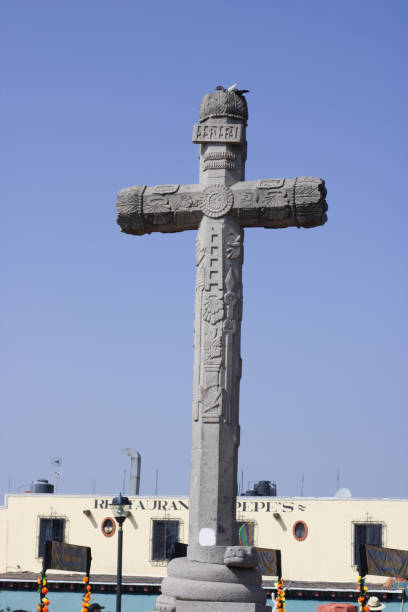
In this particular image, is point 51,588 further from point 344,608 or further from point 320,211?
point 320,211

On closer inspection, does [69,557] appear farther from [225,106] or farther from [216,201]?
[225,106]

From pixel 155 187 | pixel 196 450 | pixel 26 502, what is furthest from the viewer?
pixel 26 502

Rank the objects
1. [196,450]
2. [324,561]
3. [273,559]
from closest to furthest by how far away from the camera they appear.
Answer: [196,450]
[273,559]
[324,561]

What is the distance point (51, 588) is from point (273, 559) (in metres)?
18.9

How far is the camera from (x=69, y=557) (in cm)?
1623

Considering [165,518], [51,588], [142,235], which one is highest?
[142,235]

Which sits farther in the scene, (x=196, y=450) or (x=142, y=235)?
(x=142, y=235)

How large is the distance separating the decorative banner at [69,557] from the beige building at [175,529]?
60.7ft

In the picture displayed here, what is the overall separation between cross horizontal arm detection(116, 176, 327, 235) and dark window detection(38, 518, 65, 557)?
1046 inches

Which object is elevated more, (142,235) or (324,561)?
(142,235)

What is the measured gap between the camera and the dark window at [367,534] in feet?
109

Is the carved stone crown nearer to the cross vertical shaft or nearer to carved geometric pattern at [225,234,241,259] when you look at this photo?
the cross vertical shaft

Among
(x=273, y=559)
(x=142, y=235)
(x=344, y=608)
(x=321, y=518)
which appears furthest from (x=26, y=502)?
(x=142, y=235)

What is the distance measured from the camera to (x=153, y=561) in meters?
35.3
